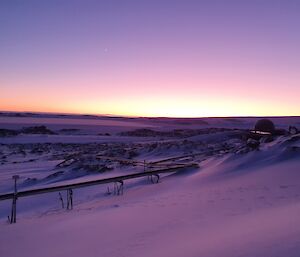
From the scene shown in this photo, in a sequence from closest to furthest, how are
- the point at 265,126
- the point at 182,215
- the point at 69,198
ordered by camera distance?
1. the point at 182,215
2. the point at 69,198
3. the point at 265,126

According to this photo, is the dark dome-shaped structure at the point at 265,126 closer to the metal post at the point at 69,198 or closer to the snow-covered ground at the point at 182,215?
the snow-covered ground at the point at 182,215

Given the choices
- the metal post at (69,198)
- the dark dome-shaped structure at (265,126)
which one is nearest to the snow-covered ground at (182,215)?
the metal post at (69,198)

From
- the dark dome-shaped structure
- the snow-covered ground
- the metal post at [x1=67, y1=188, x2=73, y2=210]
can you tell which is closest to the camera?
the snow-covered ground

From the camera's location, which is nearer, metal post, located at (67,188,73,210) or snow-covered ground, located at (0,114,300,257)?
snow-covered ground, located at (0,114,300,257)

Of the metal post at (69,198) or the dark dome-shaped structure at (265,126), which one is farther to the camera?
the dark dome-shaped structure at (265,126)

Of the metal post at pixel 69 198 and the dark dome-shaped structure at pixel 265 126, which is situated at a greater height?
the dark dome-shaped structure at pixel 265 126

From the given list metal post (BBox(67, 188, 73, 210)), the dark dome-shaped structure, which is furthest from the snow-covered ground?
the dark dome-shaped structure

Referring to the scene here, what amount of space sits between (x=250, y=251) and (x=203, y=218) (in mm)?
2192

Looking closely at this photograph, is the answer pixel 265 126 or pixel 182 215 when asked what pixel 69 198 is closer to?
pixel 182 215

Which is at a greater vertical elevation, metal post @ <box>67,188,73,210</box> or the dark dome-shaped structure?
the dark dome-shaped structure

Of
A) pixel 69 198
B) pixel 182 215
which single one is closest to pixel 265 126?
pixel 69 198

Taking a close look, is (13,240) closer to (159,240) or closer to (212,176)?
(159,240)

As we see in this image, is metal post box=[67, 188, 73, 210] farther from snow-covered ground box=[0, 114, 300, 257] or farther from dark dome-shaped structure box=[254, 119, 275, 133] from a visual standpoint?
dark dome-shaped structure box=[254, 119, 275, 133]

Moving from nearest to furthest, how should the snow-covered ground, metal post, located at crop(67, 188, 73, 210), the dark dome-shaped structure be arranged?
the snow-covered ground < metal post, located at crop(67, 188, 73, 210) < the dark dome-shaped structure
